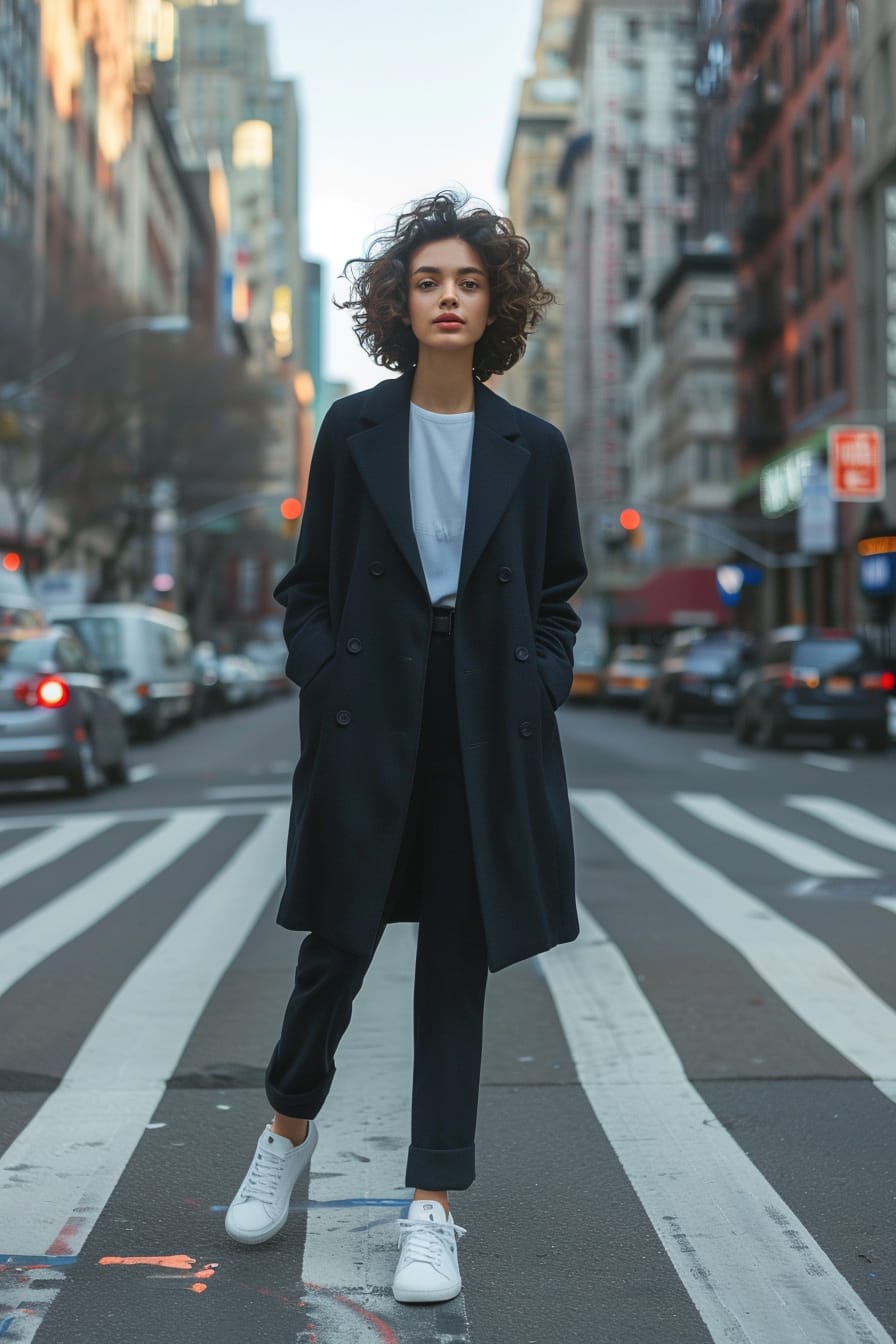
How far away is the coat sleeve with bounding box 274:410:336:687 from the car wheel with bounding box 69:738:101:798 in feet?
40.4

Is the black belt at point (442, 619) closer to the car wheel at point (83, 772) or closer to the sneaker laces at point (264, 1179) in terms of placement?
the sneaker laces at point (264, 1179)

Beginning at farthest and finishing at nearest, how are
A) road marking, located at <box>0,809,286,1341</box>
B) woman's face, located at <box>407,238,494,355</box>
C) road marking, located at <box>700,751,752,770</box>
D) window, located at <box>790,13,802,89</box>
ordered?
window, located at <box>790,13,802,89</box>
road marking, located at <box>700,751,752,770</box>
road marking, located at <box>0,809,286,1341</box>
woman's face, located at <box>407,238,494,355</box>

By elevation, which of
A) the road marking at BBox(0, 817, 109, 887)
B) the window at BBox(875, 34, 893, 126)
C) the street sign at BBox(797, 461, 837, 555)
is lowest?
the road marking at BBox(0, 817, 109, 887)

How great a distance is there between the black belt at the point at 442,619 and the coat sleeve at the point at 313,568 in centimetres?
21

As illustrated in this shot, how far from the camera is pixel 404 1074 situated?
17.3 feet

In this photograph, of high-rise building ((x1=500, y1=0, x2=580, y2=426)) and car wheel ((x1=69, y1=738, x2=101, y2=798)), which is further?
high-rise building ((x1=500, y1=0, x2=580, y2=426))

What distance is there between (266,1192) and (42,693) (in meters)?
12.1

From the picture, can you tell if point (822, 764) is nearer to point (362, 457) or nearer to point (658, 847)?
point (658, 847)

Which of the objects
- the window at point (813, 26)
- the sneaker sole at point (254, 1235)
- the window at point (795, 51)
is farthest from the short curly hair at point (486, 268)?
the window at point (795, 51)

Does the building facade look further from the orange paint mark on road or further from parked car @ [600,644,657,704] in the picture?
the orange paint mark on road

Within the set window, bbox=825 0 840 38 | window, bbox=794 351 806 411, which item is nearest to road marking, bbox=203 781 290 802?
window, bbox=825 0 840 38

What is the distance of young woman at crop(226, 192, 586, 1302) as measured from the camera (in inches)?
134

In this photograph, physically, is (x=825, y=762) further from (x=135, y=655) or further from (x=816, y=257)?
(x=816, y=257)

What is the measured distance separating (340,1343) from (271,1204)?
581 millimetres
